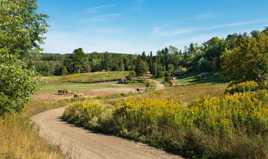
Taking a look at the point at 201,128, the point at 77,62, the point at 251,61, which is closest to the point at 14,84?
the point at 201,128

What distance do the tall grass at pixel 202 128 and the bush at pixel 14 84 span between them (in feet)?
16.5

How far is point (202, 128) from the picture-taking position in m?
13.5

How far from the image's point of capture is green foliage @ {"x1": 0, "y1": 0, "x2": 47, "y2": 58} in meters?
11.5

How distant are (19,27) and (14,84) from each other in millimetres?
1834

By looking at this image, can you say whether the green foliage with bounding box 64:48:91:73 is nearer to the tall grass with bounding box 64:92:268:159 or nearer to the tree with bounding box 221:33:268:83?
the tree with bounding box 221:33:268:83

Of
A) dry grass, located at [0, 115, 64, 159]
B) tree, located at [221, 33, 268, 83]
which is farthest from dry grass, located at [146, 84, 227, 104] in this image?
dry grass, located at [0, 115, 64, 159]

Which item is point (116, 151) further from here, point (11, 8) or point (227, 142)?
point (11, 8)

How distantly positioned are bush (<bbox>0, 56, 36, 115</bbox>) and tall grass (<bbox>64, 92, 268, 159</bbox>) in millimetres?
5019

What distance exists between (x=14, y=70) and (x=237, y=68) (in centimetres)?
4820

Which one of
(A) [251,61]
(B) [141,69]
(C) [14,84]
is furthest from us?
(B) [141,69]

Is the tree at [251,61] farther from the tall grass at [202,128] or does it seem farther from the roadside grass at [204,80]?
the roadside grass at [204,80]

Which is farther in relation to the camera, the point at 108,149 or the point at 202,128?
the point at 108,149

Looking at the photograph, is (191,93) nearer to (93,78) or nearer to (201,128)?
(201,128)

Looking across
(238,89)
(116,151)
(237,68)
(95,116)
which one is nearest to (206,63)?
(237,68)
